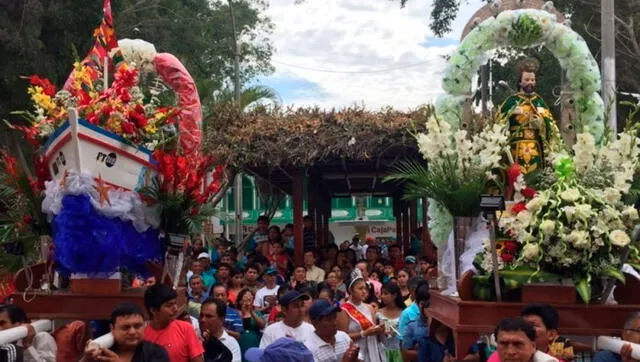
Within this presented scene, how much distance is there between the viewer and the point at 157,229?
22.0 feet

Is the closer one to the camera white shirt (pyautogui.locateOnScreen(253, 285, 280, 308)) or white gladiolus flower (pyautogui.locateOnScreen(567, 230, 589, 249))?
white gladiolus flower (pyautogui.locateOnScreen(567, 230, 589, 249))

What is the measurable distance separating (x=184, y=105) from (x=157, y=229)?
4.81 feet

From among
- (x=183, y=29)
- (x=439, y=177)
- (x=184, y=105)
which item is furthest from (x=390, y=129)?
(x=183, y=29)

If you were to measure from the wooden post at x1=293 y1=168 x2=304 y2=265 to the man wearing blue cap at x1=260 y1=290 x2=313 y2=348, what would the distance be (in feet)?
20.0

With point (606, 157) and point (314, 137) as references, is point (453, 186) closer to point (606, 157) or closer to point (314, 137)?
point (606, 157)

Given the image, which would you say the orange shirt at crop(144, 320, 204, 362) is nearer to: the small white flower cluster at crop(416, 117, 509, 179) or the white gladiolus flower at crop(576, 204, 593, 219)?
the small white flower cluster at crop(416, 117, 509, 179)

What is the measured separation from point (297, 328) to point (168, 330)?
1.51m

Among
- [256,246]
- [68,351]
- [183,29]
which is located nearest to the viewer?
[68,351]

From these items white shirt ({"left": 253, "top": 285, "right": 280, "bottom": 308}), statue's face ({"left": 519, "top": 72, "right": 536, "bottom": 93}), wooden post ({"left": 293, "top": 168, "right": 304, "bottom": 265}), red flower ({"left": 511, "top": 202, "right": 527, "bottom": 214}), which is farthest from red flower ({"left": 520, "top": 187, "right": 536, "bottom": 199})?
wooden post ({"left": 293, "top": 168, "right": 304, "bottom": 265})

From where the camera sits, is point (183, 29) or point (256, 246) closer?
point (256, 246)

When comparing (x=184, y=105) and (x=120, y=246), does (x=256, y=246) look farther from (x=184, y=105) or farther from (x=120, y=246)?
(x=120, y=246)

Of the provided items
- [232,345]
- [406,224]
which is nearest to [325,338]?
[232,345]

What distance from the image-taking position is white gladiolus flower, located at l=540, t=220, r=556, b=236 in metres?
5.50

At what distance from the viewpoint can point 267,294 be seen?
33.6 feet
